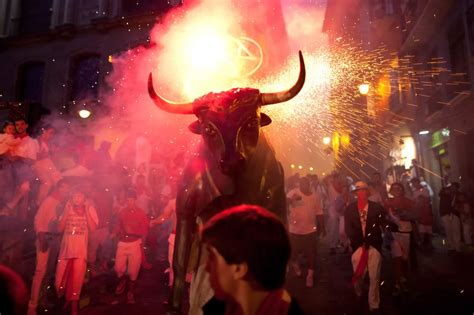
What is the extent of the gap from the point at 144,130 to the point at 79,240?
8.35 m

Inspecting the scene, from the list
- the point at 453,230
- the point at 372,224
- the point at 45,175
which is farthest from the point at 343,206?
the point at 45,175

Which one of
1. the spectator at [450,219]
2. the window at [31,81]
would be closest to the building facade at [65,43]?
the window at [31,81]

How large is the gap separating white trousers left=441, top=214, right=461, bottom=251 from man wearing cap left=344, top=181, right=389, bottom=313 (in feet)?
19.8

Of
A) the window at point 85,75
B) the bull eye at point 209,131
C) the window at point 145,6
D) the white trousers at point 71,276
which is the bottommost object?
the white trousers at point 71,276

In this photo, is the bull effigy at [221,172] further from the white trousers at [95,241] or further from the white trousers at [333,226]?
the white trousers at [333,226]

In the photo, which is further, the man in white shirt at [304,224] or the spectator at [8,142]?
the spectator at [8,142]

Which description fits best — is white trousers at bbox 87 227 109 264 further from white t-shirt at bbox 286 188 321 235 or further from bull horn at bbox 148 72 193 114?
bull horn at bbox 148 72 193 114

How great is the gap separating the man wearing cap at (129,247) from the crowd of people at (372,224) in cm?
340

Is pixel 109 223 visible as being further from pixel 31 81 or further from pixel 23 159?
pixel 31 81

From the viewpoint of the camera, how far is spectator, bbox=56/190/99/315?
5.80 meters

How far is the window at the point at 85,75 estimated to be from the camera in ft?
57.8

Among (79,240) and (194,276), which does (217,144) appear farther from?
(79,240)

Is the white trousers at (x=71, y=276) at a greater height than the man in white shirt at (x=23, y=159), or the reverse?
the man in white shirt at (x=23, y=159)

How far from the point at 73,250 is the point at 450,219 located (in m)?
10.5
